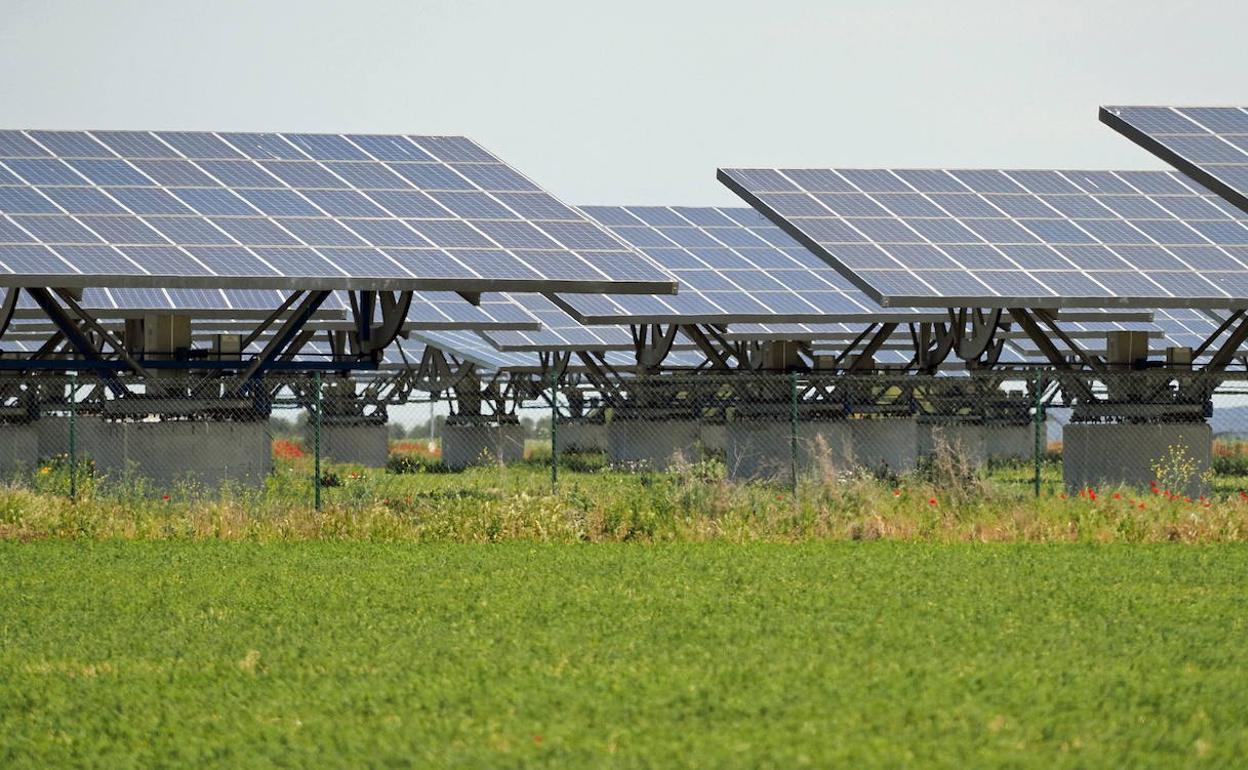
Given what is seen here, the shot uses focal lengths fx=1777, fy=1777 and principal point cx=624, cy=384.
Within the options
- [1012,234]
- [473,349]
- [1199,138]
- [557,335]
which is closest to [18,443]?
[473,349]

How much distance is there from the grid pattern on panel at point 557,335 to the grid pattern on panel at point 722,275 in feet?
10.8

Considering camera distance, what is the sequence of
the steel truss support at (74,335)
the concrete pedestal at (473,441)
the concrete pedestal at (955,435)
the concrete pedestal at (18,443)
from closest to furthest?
1. the steel truss support at (74,335)
2. the concrete pedestal at (18,443)
3. the concrete pedestal at (955,435)
4. the concrete pedestal at (473,441)

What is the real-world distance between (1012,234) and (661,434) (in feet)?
50.9

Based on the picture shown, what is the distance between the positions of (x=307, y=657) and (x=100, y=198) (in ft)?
43.1

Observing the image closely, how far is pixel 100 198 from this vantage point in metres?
22.4

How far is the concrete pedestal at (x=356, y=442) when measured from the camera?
48781 millimetres

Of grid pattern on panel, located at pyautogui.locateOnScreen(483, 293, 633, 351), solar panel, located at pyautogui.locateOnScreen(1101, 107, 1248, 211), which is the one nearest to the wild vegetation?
solar panel, located at pyautogui.locateOnScreen(1101, 107, 1248, 211)

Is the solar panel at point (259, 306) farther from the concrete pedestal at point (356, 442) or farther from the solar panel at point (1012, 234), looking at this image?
the concrete pedestal at point (356, 442)

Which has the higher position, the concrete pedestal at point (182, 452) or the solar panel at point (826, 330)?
the solar panel at point (826, 330)

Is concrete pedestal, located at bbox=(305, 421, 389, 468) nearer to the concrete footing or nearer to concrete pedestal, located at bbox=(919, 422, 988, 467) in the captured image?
concrete pedestal, located at bbox=(919, 422, 988, 467)

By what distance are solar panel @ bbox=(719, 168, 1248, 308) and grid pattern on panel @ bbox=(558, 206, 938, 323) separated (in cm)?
275

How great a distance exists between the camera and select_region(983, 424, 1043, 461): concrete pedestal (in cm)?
4719

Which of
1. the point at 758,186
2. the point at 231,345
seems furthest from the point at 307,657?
the point at 758,186

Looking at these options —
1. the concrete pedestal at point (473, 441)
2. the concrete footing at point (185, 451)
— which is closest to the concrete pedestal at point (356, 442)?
the concrete pedestal at point (473, 441)
